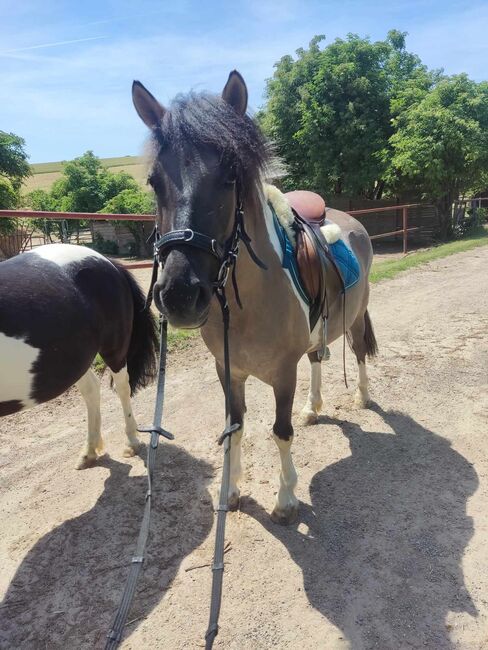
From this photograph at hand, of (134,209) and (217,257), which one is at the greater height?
(134,209)

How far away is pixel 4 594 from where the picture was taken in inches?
83.6

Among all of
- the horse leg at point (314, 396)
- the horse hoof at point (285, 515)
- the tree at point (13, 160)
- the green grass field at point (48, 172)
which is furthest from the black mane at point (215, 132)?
the green grass field at point (48, 172)

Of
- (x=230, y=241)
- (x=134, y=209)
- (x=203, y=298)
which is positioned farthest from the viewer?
(x=134, y=209)

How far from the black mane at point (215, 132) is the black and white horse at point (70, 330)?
1218mm

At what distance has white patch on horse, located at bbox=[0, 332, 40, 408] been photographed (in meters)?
2.26

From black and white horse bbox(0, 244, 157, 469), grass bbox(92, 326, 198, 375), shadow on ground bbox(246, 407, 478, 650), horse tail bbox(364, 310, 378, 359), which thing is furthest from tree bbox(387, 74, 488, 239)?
black and white horse bbox(0, 244, 157, 469)

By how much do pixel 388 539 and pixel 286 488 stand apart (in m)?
0.60

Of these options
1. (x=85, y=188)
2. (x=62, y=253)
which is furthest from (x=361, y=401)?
(x=85, y=188)

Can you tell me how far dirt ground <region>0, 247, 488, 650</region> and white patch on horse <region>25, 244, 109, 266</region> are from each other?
1.43 m

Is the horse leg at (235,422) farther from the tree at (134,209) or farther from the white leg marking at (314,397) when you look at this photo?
the tree at (134,209)

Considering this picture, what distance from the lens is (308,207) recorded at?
3.20 m

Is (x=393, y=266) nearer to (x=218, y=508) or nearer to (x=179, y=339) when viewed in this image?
(x=179, y=339)

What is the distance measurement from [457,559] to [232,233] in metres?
1.96

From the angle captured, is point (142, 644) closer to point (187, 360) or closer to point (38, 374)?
point (38, 374)
